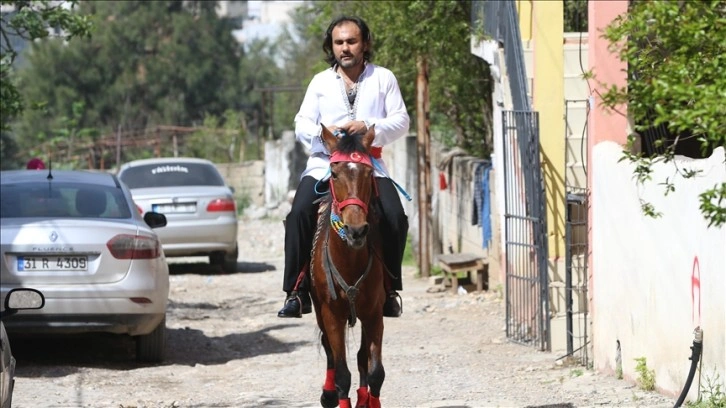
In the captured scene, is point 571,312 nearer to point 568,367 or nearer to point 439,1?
point 568,367

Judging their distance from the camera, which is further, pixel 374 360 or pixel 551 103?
pixel 551 103

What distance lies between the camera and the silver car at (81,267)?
1057cm

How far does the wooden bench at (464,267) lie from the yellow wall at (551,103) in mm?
3791

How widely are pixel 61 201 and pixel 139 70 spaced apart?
50741 millimetres

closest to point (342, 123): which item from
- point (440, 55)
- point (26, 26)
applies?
point (26, 26)

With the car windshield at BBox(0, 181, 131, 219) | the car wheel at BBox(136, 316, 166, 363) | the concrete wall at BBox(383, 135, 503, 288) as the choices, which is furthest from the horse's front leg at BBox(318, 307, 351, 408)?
the concrete wall at BBox(383, 135, 503, 288)

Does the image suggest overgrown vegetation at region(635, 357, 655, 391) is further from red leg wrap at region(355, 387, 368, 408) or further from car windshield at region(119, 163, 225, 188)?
car windshield at region(119, 163, 225, 188)

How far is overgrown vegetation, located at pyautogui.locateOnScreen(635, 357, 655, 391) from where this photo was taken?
29.3 ft

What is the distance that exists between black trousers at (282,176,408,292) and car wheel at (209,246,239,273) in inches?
510

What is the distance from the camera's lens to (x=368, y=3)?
20578mm

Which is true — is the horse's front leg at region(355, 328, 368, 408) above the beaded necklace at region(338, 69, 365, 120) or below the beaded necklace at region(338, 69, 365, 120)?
below

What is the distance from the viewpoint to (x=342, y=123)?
7.79 meters

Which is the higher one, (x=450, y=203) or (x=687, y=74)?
(x=687, y=74)

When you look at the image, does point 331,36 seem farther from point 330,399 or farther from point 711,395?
point 711,395
